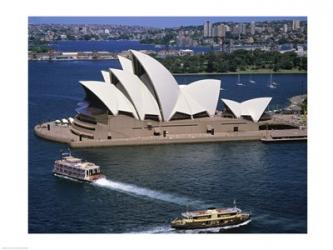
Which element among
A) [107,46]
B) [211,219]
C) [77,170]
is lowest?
[211,219]

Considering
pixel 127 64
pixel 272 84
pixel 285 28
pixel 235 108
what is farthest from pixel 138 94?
pixel 285 28

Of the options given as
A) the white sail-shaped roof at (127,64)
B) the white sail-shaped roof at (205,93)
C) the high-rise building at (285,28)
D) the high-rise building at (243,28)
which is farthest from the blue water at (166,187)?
the high-rise building at (243,28)

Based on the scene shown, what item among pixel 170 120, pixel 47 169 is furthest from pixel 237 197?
pixel 170 120

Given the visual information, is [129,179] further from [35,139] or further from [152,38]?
[152,38]

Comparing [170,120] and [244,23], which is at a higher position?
[244,23]

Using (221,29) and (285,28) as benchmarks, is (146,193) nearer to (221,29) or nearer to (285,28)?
(285,28)

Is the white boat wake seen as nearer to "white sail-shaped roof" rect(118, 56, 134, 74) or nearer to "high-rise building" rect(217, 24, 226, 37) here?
"white sail-shaped roof" rect(118, 56, 134, 74)
